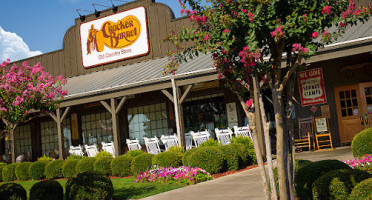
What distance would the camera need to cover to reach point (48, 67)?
20.4m

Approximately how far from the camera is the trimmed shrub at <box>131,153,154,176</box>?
10.8 m

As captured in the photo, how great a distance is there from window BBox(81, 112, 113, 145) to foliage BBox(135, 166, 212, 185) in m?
7.88

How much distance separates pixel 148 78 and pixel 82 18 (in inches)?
289

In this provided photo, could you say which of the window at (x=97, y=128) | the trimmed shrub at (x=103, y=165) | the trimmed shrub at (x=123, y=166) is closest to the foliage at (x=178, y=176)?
the trimmed shrub at (x=123, y=166)

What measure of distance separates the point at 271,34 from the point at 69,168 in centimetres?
1002

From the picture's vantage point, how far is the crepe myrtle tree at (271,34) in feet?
13.0

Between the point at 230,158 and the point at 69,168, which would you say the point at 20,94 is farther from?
the point at 230,158

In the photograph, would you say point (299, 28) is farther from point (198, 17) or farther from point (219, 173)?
point (219, 173)

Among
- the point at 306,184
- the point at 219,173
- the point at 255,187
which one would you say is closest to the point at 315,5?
the point at 306,184

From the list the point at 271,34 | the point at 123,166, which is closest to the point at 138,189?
the point at 123,166

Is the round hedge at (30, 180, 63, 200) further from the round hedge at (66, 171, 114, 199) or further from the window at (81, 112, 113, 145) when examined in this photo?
the window at (81, 112, 113, 145)

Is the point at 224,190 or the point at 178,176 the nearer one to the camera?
the point at 224,190

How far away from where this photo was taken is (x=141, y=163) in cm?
1087

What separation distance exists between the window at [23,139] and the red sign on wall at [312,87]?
42.9ft
